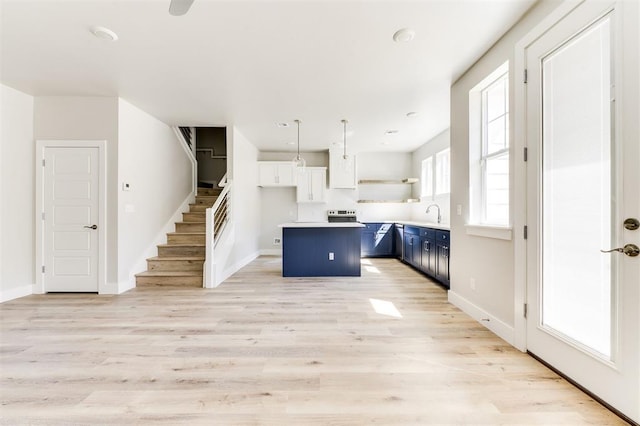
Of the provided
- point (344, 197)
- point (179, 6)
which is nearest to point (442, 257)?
point (344, 197)

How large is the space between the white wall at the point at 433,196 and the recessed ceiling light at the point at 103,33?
16.2 ft

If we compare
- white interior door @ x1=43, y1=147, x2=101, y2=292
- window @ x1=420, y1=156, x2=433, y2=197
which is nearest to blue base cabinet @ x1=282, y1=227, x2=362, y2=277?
window @ x1=420, y1=156, x2=433, y2=197

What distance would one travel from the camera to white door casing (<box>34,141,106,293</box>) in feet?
12.2

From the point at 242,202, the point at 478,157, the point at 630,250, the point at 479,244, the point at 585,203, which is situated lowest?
the point at 479,244

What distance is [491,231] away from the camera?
8.20ft

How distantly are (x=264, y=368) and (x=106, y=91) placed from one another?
393cm

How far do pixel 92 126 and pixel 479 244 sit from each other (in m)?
5.13

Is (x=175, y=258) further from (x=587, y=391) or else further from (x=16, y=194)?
(x=587, y=391)

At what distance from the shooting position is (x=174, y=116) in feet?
14.6

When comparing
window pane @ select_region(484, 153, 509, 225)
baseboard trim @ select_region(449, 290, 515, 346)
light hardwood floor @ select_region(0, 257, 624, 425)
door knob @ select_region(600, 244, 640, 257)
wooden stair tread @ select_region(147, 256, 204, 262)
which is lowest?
light hardwood floor @ select_region(0, 257, 624, 425)

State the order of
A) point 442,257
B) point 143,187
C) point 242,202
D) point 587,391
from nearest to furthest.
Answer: point 587,391 < point 442,257 < point 143,187 < point 242,202

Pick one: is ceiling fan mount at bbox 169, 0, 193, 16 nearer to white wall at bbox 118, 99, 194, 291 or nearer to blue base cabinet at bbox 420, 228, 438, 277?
white wall at bbox 118, 99, 194, 291

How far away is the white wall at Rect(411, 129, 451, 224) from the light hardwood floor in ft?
8.70

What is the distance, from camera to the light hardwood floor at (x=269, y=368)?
149 centimetres
